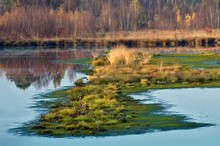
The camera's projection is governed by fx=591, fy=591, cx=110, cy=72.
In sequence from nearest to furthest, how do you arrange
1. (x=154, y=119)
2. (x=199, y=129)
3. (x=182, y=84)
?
(x=199, y=129) → (x=154, y=119) → (x=182, y=84)

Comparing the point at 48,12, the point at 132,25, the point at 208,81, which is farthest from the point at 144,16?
the point at 208,81

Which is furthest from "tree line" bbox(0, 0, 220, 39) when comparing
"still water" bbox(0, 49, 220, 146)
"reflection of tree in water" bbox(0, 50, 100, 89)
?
"still water" bbox(0, 49, 220, 146)

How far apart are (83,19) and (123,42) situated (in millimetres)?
11768

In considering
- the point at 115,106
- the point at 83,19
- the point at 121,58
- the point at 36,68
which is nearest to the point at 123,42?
the point at 83,19

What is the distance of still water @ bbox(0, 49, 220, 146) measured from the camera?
1684 centimetres

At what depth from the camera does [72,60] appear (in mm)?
48406

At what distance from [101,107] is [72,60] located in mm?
26465

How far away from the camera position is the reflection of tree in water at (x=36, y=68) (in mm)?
34069

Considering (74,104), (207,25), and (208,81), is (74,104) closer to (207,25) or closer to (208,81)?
(208,81)

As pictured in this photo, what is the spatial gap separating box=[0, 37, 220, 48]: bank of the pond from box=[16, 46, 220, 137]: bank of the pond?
3093cm

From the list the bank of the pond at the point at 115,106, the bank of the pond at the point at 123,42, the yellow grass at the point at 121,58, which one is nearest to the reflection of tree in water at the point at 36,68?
the yellow grass at the point at 121,58

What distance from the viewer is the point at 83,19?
253 feet

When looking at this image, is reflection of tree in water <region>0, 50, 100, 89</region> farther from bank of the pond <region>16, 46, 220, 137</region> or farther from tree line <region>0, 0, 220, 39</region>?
tree line <region>0, 0, 220, 39</region>

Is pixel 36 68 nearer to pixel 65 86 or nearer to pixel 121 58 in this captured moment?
pixel 121 58
